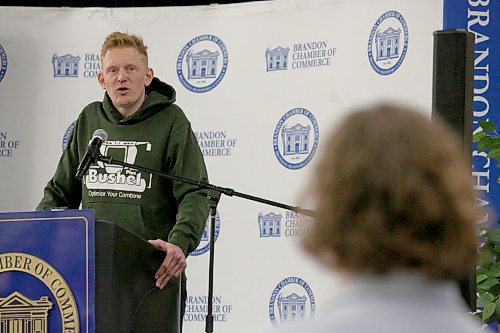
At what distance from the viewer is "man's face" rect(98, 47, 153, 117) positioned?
14.3ft

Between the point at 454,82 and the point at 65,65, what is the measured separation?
439 centimetres

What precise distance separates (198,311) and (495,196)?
7.62 feet


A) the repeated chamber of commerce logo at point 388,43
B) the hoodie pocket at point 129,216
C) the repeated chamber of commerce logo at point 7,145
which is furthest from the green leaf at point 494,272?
the repeated chamber of commerce logo at point 7,145

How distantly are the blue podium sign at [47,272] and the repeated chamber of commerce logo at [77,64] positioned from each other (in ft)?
12.6

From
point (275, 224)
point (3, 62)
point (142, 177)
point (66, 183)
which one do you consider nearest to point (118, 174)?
point (142, 177)

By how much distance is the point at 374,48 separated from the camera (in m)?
6.18

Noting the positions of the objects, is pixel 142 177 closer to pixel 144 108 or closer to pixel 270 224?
pixel 144 108

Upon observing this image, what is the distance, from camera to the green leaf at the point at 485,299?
3.92 meters

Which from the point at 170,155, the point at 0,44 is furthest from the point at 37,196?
the point at 170,155

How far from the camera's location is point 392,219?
1.24 metres

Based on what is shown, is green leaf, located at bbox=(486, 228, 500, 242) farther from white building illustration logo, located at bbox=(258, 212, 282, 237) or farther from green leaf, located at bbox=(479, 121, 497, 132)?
white building illustration logo, located at bbox=(258, 212, 282, 237)

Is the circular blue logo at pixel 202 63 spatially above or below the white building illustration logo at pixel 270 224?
above

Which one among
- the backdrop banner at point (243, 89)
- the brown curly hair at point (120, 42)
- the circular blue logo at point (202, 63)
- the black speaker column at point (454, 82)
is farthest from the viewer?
the circular blue logo at point (202, 63)

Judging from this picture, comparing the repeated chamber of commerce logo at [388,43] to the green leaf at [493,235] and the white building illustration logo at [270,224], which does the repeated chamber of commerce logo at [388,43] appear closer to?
the white building illustration logo at [270,224]
